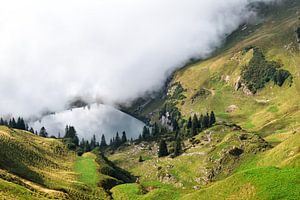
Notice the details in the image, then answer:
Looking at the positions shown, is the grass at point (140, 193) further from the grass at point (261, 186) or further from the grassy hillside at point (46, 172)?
the grass at point (261, 186)

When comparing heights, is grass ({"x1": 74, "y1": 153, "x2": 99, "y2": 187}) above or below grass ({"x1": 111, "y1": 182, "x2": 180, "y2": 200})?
above

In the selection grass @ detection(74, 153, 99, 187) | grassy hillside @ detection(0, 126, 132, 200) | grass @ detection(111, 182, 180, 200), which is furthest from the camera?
grass @ detection(74, 153, 99, 187)

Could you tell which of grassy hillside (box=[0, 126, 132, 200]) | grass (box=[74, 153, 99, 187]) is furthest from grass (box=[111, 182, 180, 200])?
grass (box=[74, 153, 99, 187])

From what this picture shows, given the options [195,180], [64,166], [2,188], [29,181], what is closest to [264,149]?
[195,180]

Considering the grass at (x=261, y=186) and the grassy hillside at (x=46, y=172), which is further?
the grassy hillside at (x=46, y=172)

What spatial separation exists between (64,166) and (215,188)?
9196 cm

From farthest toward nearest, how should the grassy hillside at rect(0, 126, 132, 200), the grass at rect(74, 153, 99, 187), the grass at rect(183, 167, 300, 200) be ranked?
1. the grass at rect(74, 153, 99, 187)
2. the grassy hillside at rect(0, 126, 132, 200)
3. the grass at rect(183, 167, 300, 200)

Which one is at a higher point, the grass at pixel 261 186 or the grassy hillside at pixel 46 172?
the grassy hillside at pixel 46 172

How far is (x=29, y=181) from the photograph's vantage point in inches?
5032

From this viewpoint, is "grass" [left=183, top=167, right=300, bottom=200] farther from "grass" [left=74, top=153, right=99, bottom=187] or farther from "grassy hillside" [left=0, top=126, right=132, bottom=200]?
"grass" [left=74, top=153, right=99, bottom=187]

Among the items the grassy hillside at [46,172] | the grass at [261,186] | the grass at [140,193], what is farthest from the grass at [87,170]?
the grass at [261,186]

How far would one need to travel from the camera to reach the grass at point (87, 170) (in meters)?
155

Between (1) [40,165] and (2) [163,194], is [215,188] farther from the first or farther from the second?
(1) [40,165]

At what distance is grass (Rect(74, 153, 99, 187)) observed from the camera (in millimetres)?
155000
